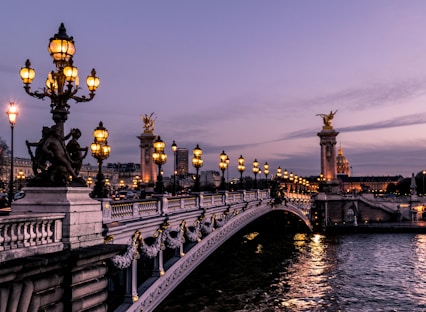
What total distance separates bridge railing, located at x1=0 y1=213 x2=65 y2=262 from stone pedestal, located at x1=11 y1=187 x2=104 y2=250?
0.22m

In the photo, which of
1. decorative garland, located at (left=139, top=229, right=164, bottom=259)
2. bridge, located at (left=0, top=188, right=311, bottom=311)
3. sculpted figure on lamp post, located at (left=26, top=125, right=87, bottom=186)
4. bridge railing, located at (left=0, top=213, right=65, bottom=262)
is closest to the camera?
bridge railing, located at (left=0, top=213, right=65, bottom=262)

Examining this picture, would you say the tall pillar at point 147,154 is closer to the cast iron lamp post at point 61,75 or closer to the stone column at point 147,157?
the stone column at point 147,157

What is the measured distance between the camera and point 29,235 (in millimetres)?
11312

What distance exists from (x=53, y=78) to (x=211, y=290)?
82.8 ft

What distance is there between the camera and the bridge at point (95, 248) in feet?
35.3

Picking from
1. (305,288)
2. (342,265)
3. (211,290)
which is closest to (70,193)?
(211,290)

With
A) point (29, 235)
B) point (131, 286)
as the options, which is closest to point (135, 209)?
point (131, 286)

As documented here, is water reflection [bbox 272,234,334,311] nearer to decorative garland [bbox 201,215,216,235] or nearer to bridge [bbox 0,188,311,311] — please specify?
decorative garland [bbox 201,215,216,235]

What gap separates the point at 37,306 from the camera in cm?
1107

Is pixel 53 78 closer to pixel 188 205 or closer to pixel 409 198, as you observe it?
pixel 188 205

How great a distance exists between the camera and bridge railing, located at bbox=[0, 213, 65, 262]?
10602 mm

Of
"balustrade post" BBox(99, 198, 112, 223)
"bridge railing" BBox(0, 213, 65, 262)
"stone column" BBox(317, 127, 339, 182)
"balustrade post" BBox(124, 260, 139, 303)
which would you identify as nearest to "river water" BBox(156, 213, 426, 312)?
"balustrade post" BBox(124, 260, 139, 303)

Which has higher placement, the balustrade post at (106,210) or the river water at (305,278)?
the balustrade post at (106,210)

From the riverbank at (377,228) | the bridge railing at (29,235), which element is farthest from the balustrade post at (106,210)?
the riverbank at (377,228)
